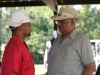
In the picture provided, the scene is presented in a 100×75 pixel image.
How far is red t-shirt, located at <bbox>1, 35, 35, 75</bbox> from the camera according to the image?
2.68 meters

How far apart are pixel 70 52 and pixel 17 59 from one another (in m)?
0.61

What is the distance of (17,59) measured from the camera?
2.69 m

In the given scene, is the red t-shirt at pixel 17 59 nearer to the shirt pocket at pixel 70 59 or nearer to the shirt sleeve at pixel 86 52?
the shirt pocket at pixel 70 59

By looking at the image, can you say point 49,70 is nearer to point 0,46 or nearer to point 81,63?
point 81,63

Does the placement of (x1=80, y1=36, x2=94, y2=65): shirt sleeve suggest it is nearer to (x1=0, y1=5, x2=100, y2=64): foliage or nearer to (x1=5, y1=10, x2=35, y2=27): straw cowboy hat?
(x1=5, y1=10, x2=35, y2=27): straw cowboy hat

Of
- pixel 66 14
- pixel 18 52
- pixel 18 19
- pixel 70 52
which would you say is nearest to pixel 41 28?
pixel 66 14

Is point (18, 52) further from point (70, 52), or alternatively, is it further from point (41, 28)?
point (41, 28)

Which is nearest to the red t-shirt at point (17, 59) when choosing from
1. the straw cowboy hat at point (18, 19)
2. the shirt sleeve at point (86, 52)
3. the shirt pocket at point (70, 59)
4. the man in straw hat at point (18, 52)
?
the man in straw hat at point (18, 52)

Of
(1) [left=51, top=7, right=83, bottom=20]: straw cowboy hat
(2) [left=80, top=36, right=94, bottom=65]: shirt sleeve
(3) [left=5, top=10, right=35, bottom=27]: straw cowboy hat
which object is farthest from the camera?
(1) [left=51, top=7, right=83, bottom=20]: straw cowboy hat

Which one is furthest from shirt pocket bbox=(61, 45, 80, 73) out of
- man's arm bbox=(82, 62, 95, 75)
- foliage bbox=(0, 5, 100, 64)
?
foliage bbox=(0, 5, 100, 64)

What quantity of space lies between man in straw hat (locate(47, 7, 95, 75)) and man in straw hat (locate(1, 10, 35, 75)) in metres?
0.37

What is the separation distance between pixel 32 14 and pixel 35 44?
1.03 meters

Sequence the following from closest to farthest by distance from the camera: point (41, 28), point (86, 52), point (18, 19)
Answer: point (18, 19) → point (86, 52) → point (41, 28)

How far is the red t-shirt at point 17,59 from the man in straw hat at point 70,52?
0.37m
